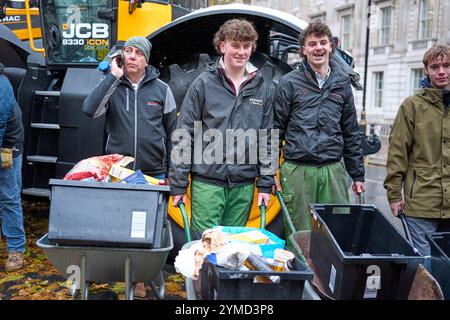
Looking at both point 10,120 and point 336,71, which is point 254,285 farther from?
point 10,120

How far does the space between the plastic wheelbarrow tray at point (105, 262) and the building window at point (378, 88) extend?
27086mm

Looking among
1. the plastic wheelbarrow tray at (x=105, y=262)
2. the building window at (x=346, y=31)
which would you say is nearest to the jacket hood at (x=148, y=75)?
the plastic wheelbarrow tray at (x=105, y=262)

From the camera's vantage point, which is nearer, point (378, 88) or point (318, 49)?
point (318, 49)

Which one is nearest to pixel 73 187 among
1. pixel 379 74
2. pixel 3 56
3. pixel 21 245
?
pixel 21 245

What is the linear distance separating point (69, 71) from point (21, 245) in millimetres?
1854

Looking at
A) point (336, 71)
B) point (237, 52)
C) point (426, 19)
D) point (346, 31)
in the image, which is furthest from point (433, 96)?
point (346, 31)

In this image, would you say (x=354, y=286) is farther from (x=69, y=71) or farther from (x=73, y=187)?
(x=69, y=71)

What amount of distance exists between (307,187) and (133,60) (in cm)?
155

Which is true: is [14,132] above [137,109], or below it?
below

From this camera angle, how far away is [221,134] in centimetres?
329

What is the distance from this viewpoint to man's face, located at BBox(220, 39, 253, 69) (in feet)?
10.5


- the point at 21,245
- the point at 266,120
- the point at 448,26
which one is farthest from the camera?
the point at 448,26

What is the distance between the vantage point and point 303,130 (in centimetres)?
352

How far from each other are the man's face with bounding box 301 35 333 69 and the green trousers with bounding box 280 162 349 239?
0.75 metres
